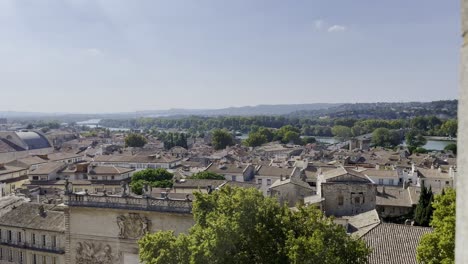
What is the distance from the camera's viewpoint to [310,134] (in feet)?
607

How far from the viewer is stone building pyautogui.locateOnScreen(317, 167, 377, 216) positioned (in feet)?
113

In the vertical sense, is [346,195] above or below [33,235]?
above

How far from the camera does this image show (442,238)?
45.5 feet

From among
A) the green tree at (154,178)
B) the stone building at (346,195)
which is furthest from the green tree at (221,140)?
the stone building at (346,195)

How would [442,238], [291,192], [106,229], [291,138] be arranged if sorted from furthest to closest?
[291,138] < [291,192] < [106,229] < [442,238]

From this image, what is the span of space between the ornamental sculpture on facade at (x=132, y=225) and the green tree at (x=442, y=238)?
14348 millimetres

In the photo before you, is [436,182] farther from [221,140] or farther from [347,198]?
[221,140]

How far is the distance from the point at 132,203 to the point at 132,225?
45.6 inches

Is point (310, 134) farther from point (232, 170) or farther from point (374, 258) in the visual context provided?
point (374, 258)

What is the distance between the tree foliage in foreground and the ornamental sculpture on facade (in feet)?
26.7

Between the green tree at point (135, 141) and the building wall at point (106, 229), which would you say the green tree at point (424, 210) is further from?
the green tree at point (135, 141)

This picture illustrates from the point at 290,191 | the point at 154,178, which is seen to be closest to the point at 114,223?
the point at 290,191

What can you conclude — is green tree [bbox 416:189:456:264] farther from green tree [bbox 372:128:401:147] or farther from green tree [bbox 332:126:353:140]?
green tree [bbox 332:126:353:140]

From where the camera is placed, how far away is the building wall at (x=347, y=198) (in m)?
34.4
